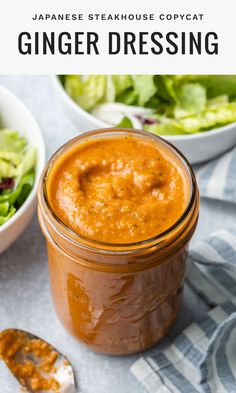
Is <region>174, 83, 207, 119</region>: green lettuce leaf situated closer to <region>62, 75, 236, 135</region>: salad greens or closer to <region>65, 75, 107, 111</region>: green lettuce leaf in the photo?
<region>62, 75, 236, 135</region>: salad greens

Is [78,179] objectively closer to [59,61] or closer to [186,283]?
[186,283]

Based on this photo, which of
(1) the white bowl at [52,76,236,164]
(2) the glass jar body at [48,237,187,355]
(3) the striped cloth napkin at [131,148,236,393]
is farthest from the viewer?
(1) the white bowl at [52,76,236,164]

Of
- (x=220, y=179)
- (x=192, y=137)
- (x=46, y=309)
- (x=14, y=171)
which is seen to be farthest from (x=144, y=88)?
(x=46, y=309)

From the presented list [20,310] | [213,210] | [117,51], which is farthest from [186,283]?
[117,51]

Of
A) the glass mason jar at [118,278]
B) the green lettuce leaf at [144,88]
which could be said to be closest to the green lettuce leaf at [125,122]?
the green lettuce leaf at [144,88]

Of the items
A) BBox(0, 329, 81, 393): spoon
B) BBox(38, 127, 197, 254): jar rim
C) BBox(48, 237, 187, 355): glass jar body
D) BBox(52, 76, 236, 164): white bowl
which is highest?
BBox(38, 127, 197, 254): jar rim

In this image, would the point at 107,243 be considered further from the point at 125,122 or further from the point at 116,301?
the point at 125,122

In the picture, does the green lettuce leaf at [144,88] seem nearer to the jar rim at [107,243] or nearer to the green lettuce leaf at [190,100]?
the green lettuce leaf at [190,100]

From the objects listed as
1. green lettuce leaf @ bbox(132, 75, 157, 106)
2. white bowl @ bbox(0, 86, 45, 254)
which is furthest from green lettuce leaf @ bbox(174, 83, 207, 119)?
white bowl @ bbox(0, 86, 45, 254)
